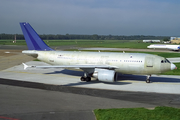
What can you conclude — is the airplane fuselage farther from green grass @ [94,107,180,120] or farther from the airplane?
green grass @ [94,107,180,120]

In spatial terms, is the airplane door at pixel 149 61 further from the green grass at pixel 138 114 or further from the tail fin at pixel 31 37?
the tail fin at pixel 31 37

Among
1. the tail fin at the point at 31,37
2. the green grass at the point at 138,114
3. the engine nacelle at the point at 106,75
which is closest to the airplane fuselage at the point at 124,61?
the engine nacelle at the point at 106,75

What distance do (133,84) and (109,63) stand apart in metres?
4.34

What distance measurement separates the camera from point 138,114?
47.2 feet

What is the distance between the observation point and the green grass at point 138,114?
13669 mm

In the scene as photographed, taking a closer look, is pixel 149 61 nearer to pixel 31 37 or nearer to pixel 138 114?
pixel 138 114

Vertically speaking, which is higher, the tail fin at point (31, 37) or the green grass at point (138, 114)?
the tail fin at point (31, 37)

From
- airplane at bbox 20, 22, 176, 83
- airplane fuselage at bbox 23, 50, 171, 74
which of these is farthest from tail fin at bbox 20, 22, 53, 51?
airplane fuselage at bbox 23, 50, 171, 74

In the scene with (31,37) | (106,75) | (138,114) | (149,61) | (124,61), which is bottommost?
(138,114)

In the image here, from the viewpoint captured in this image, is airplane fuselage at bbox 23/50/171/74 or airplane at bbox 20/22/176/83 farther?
airplane fuselage at bbox 23/50/171/74

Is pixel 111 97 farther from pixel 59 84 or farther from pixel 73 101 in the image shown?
pixel 59 84

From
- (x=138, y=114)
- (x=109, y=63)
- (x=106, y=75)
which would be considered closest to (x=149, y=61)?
(x=109, y=63)

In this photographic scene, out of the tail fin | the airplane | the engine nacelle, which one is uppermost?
the tail fin

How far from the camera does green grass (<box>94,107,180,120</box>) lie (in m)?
13.7
